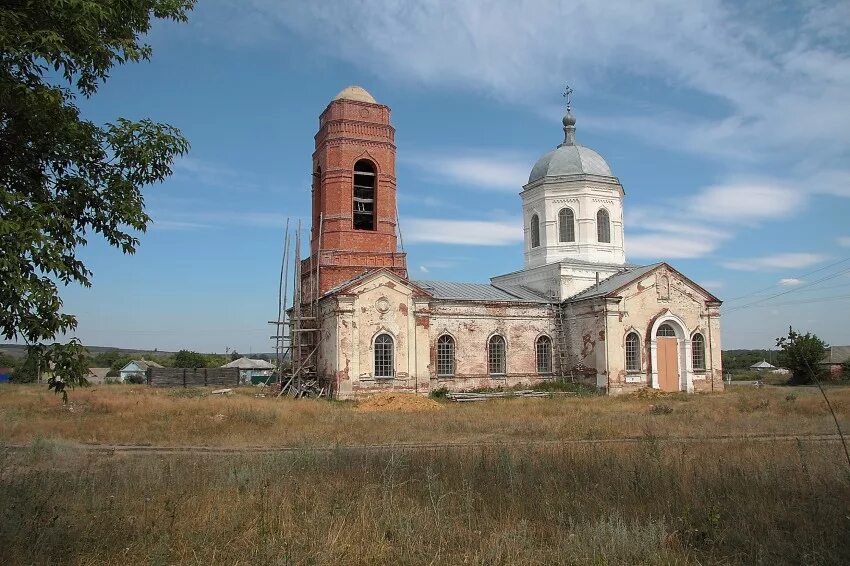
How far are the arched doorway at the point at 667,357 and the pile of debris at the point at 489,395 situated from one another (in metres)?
6.51

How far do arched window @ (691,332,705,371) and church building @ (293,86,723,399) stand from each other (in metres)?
0.09

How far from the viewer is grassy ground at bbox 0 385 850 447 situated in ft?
49.7

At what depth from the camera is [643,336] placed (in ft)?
100

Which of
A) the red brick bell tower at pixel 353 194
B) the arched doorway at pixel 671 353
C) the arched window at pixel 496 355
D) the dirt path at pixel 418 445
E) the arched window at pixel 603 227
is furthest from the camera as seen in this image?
the arched window at pixel 603 227

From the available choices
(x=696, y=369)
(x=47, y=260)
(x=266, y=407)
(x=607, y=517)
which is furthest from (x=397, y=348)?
(x=47, y=260)

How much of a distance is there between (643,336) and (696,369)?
3.54 metres

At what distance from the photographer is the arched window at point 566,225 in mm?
34031

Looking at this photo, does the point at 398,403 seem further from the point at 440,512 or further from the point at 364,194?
the point at 440,512

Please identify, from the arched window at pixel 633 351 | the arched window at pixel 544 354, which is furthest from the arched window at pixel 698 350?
the arched window at pixel 544 354

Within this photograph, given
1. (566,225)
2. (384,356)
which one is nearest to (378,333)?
(384,356)

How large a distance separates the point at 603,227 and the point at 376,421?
2036 centimetres

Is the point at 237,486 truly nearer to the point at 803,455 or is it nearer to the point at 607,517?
the point at 607,517

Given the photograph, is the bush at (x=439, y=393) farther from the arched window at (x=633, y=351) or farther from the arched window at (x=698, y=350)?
the arched window at (x=698, y=350)

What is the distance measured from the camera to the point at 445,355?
2953 cm
